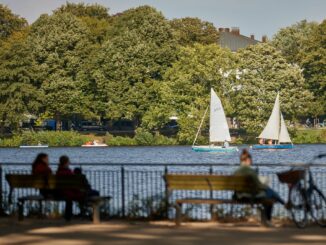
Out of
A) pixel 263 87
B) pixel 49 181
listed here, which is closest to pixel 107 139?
pixel 263 87

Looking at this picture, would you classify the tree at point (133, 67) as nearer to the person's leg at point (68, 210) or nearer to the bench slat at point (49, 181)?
the bench slat at point (49, 181)

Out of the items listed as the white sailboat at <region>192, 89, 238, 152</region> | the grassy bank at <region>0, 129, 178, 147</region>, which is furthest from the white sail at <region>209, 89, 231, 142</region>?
the grassy bank at <region>0, 129, 178, 147</region>

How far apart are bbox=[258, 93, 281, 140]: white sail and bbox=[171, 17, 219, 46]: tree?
24710 millimetres

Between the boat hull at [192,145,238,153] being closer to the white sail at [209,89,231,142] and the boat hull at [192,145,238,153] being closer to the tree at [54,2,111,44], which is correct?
the white sail at [209,89,231,142]

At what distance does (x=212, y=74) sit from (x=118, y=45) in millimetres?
10116

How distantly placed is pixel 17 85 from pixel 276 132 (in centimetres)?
2700

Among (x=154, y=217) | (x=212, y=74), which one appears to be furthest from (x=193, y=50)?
(x=154, y=217)

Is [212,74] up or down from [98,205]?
up

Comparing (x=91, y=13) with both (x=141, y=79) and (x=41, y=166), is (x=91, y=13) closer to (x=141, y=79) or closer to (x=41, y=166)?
(x=141, y=79)

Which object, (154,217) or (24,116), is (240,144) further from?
(154,217)

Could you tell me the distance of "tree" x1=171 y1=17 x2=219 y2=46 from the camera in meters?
136

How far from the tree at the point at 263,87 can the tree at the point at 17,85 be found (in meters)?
20.8

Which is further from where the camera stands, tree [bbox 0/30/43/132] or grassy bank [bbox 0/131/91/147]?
grassy bank [bbox 0/131/91/147]

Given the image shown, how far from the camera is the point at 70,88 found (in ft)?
367
